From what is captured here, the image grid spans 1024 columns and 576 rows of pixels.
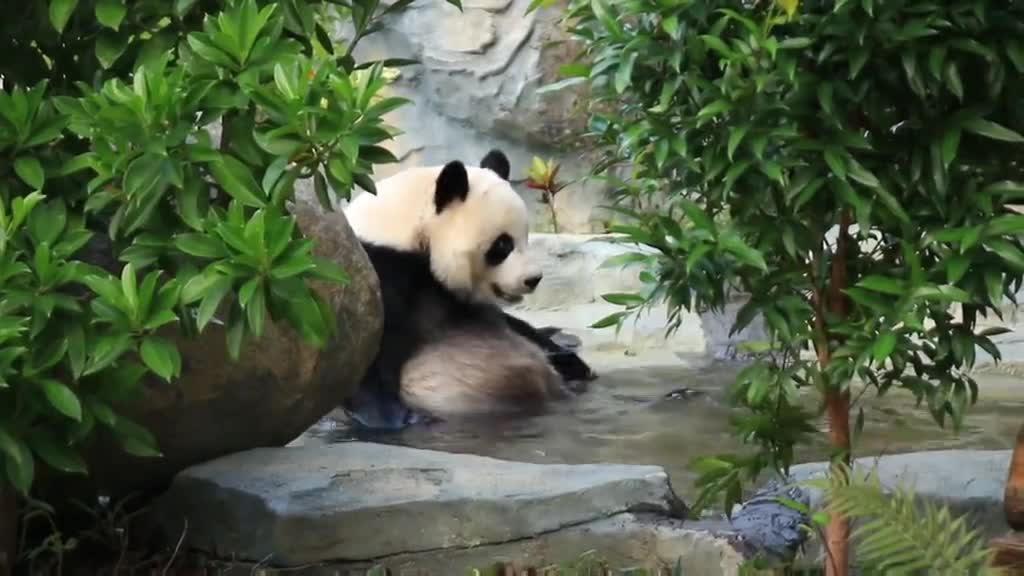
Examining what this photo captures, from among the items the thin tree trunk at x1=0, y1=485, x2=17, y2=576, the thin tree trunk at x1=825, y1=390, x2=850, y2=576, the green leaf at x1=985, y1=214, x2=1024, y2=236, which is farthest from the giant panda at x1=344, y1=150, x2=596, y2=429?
the green leaf at x1=985, y1=214, x2=1024, y2=236

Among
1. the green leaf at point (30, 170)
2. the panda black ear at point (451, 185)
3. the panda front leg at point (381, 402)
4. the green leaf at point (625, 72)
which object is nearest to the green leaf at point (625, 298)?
the green leaf at point (625, 72)

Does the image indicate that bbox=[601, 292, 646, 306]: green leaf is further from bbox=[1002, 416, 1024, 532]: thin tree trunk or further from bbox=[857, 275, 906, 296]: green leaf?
bbox=[1002, 416, 1024, 532]: thin tree trunk

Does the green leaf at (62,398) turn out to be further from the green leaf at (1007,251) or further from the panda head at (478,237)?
the panda head at (478,237)

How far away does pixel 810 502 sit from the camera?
281 cm

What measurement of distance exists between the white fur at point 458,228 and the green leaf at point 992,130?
119 inches

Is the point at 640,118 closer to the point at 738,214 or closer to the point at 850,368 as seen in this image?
the point at 738,214

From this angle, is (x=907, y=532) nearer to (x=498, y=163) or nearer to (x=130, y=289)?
(x=130, y=289)

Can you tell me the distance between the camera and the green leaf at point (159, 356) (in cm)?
178

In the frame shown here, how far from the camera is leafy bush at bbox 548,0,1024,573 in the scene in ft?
6.75

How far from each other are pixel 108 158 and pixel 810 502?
165 cm

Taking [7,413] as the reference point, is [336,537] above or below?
below

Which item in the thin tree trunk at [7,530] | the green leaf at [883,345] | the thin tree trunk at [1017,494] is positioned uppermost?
the green leaf at [883,345]

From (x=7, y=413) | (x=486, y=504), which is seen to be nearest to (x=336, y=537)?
(x=486, y=504)

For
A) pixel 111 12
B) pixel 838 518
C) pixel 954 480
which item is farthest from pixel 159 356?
pixel 954 480
